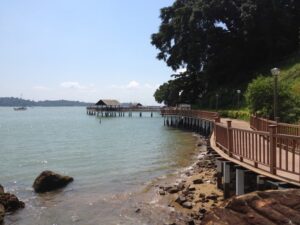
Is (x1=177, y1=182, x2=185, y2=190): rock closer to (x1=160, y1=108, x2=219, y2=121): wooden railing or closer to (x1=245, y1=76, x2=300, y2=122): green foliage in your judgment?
(x1=245, y1=76, x2=300, y2=122): green foliage

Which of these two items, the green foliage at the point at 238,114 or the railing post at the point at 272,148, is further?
the green foliage at the point at 238,114

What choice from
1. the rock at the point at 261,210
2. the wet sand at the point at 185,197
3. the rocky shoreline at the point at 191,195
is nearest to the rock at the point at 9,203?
the wet sand at the point at 185,197

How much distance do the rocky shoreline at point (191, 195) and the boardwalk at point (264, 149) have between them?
5.19ft

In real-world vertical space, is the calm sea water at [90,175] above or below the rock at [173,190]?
below

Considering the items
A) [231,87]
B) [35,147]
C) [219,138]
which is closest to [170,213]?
[219,138]

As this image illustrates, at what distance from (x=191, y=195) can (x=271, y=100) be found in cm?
1177

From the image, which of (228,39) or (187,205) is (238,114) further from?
(187,205)

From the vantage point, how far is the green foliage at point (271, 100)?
21.5 metres

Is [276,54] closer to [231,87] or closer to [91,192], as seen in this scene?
[231,87]

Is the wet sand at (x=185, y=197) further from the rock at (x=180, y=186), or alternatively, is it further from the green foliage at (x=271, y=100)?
the green foliage at (x=271, y=100)

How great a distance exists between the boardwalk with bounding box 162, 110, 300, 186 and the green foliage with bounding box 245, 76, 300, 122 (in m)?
7.92

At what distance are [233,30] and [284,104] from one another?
37083 millimetres

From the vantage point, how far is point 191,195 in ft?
47.1

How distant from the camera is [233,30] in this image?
57188 mm
